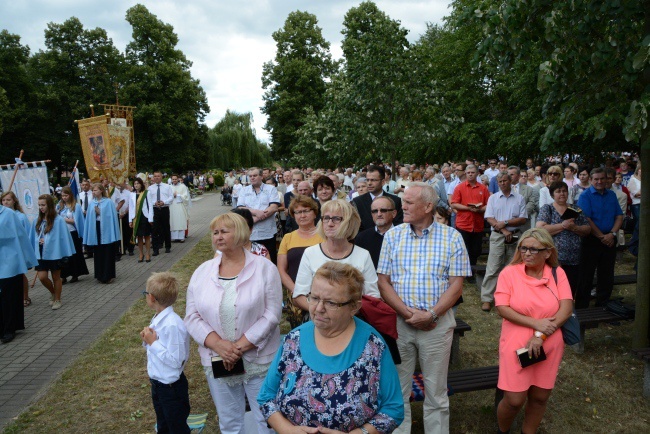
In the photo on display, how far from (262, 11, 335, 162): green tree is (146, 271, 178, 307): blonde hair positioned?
3534cm

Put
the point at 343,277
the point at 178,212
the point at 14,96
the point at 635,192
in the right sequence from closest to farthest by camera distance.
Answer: the point at 343,277 < the point at 635,192 < the point at 178,212 < the point at 14,96

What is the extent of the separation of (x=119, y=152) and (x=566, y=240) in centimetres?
1326

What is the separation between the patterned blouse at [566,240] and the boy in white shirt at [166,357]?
16.3 feet

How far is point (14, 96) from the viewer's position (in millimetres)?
39500

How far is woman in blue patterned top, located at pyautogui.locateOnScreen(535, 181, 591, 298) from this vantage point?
6.43 meters

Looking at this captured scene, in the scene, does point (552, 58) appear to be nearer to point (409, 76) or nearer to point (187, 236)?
point (409, 76)

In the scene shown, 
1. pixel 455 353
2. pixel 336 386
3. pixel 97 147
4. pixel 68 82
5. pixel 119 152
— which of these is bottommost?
pixel 455 353

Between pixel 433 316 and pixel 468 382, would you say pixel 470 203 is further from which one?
pixel 433 316

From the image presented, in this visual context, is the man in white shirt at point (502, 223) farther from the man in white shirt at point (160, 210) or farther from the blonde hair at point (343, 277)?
the man in white shirt at point (160, 210)

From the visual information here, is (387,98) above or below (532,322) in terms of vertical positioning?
above

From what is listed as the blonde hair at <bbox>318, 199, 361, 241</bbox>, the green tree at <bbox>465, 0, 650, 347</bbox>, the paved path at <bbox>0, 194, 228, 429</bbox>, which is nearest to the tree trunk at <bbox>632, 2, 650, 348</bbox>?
the green tree at <bbox>465, 0, 650, 347</bbox>

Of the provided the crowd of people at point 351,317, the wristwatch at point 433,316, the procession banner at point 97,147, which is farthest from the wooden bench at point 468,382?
the procession banner at point 97,147

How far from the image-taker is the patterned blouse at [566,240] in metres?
6.48

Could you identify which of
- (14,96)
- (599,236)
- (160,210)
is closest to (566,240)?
(599,236)
